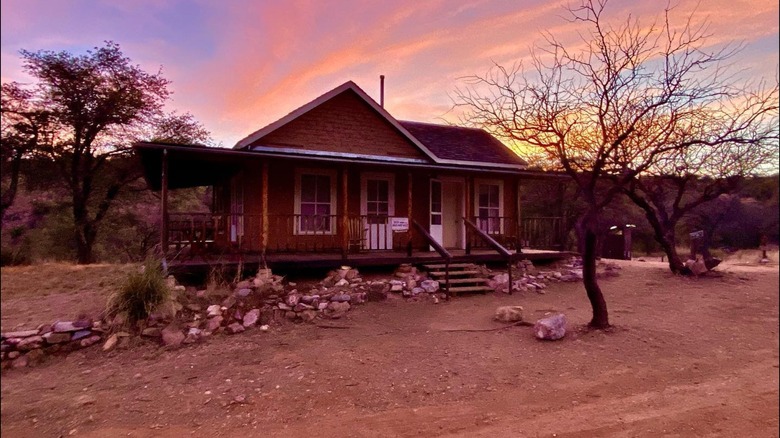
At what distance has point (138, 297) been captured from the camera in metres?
6.92

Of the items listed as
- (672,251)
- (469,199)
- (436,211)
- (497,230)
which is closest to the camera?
(672,251)

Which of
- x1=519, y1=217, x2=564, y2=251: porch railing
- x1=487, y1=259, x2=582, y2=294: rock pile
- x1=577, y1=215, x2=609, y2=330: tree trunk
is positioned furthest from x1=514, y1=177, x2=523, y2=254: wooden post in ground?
x1=577, y1=215, x2=609, y2=330: tree trunk

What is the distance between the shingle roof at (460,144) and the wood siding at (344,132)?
1326 mm

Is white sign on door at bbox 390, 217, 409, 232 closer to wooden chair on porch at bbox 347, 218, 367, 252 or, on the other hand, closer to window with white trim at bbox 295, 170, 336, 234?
wooden chair on porch at bbox 347, 218, 367, 252

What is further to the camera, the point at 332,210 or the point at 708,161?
the point at 332,210

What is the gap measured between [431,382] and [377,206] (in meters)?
7.80

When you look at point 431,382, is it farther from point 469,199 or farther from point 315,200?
point 469,199

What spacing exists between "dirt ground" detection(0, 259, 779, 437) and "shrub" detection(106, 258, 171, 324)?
727 mm

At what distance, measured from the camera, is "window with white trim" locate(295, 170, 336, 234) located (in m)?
11.5

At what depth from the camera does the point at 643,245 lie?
14023 mm

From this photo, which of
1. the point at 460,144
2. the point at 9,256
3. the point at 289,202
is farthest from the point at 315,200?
the point at 9,256

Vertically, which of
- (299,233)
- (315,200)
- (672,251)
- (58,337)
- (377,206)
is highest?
(315,200)

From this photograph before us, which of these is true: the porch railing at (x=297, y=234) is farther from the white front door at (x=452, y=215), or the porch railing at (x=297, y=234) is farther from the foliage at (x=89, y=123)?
the foliage at (x=89, y=123)

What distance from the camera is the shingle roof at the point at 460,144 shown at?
13852mm
